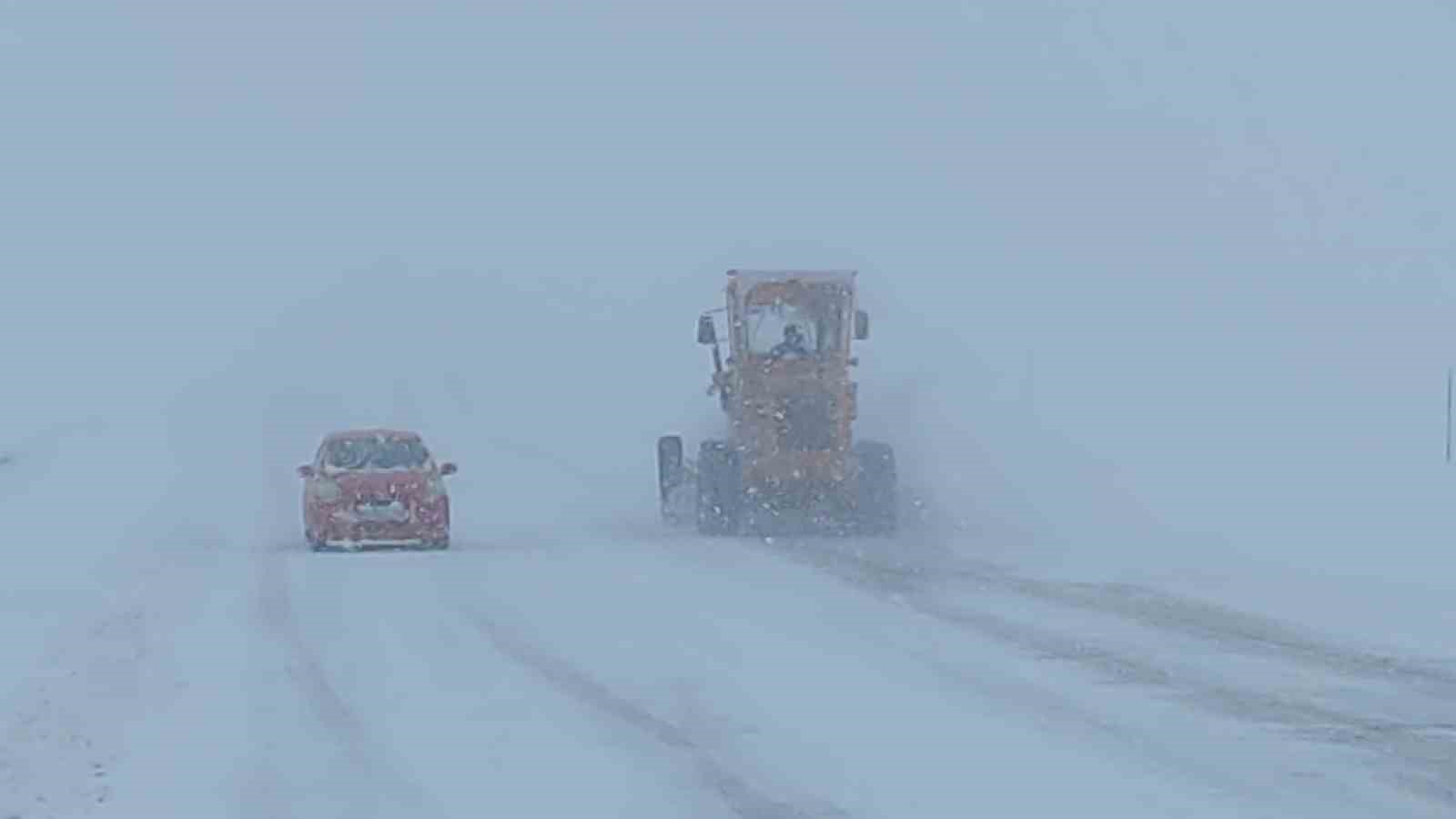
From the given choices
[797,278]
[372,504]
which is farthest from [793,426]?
[372,504]

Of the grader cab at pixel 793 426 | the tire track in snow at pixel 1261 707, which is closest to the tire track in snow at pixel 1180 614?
the tire track in snow at pixel 1261 707

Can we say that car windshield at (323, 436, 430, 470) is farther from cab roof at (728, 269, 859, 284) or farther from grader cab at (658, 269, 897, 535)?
cab roof at (728, 269, 859, 284)

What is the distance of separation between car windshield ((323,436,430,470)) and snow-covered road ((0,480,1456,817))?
5984 millimetres

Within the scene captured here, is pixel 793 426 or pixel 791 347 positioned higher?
pixel 791 347

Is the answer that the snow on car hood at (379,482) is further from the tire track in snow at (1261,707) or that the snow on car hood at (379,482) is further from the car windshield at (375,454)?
the tire track in snow at (1261,707)

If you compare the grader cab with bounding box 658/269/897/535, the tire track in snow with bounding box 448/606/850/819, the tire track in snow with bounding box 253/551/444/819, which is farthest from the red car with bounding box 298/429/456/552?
the tire track in snow with bounding box 448/606/850/819

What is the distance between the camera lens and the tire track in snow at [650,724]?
1252 cm

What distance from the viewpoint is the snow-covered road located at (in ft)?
42.9

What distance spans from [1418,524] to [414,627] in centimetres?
1222

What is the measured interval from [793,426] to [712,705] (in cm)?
1740

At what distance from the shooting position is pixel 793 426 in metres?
33.7

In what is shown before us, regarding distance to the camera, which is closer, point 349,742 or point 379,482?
point 349,742

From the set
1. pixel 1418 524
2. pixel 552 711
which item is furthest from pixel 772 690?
pixel 1418 524

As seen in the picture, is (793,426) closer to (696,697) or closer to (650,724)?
(696,697)
